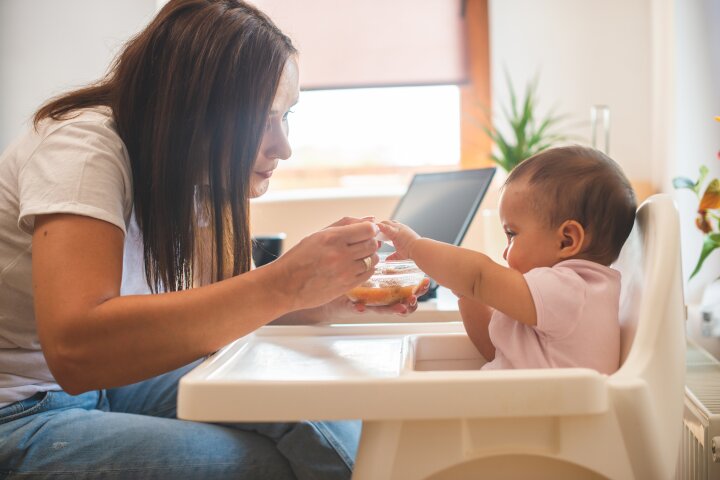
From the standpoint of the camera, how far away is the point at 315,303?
84cm

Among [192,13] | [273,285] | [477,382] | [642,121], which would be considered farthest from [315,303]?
[642,121]

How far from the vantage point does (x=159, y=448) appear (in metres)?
0.83

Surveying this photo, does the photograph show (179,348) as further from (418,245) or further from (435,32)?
(435,32)

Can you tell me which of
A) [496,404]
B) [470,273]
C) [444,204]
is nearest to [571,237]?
[470,273]

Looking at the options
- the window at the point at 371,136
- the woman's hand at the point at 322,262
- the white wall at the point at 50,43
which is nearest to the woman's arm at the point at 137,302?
the woman's hand at the point at 322,262

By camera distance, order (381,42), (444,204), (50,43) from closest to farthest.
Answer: (444,204)
(381,42)
(50,43)

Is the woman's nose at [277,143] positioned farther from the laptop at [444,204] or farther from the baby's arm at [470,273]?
the laptop at [444,204]

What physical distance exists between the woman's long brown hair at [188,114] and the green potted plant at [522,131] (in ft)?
6.06

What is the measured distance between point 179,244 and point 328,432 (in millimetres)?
335

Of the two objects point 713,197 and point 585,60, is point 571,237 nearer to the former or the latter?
point 713,197

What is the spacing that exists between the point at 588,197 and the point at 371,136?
2.79m

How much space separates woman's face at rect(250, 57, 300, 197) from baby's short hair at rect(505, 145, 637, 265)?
40cm

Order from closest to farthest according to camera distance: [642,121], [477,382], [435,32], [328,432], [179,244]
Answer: [477,382] → [328,432] → [179,244] → [642,121] → [435,32]

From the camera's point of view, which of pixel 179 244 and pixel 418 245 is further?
pixel 179 244
